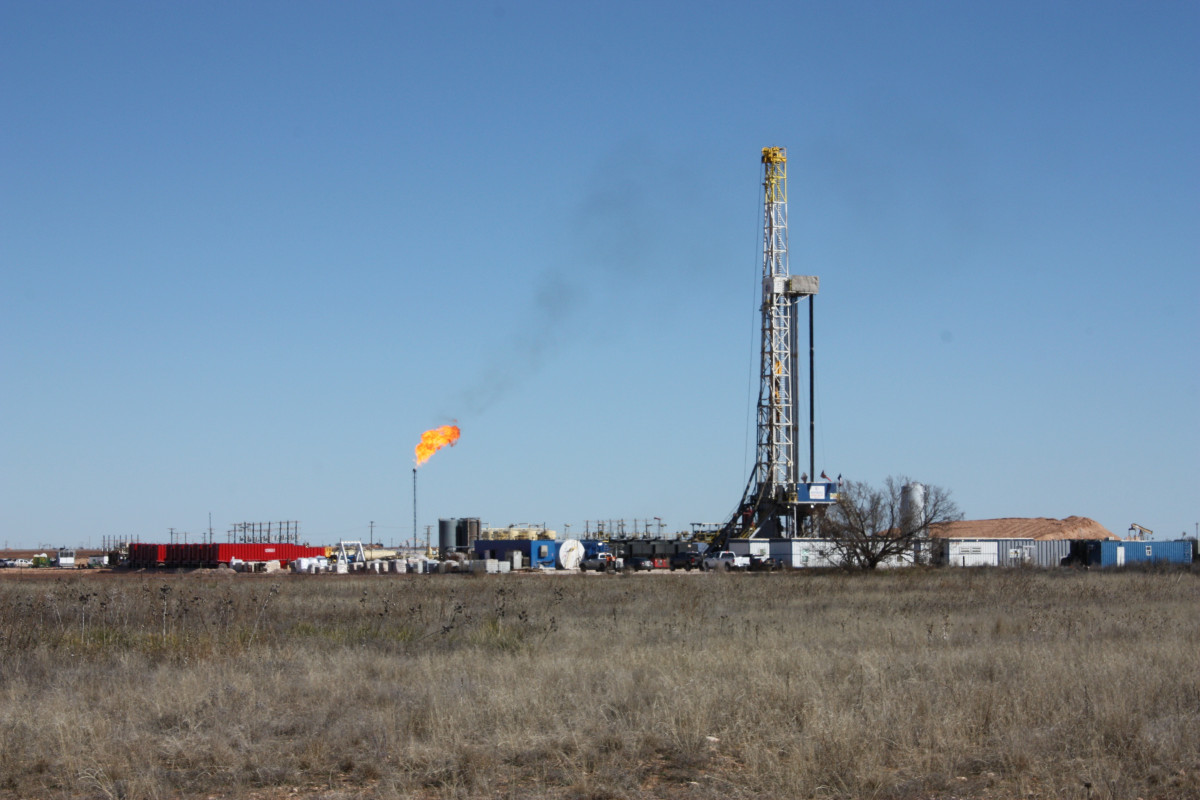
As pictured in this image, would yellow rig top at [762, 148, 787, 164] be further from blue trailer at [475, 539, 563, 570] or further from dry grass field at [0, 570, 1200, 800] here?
dry grass field at [0, 570, 1200, 800]

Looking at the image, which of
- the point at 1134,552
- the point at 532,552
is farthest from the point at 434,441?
the point at 1134,552

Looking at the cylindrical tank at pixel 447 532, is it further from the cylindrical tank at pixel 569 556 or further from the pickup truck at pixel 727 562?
the pickup truck at pixel 727 562

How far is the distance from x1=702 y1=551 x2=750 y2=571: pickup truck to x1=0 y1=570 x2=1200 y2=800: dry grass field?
5086 cm

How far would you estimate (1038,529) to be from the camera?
108 meters

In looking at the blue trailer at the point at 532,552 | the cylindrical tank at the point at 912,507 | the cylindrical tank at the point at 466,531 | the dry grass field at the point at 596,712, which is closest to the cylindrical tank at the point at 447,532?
the cylindrical tank at the point at 466,531

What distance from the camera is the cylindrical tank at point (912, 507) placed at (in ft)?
204

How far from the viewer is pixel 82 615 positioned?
20.4 m

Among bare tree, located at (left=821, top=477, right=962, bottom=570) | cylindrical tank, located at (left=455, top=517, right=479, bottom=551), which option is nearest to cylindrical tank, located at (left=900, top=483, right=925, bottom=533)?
bare tree, located at (left=821, top=477, right=962, bottom=570)

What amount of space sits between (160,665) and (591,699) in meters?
6.77

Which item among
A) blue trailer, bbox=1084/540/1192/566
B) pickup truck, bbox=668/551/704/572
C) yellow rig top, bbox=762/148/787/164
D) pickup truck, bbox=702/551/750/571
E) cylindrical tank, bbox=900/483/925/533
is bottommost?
pickup truck, bbox=668/551/704/572

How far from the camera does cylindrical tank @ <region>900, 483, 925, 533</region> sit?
62.2 metres

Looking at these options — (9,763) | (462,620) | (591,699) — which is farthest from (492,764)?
(462,620)

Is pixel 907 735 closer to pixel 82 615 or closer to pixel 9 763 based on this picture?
pixel 9 763

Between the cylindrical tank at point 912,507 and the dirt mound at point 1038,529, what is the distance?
2678 centimetres
